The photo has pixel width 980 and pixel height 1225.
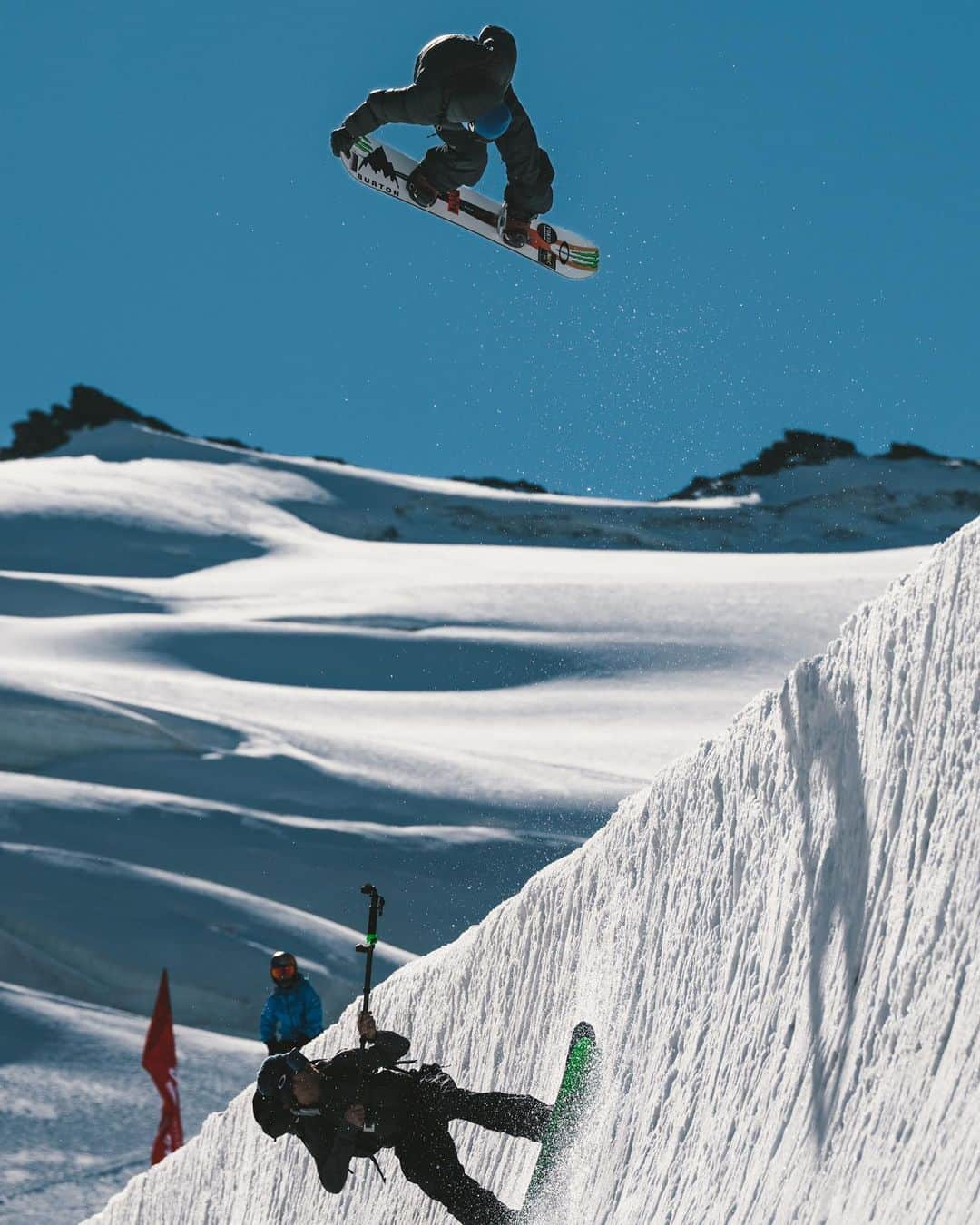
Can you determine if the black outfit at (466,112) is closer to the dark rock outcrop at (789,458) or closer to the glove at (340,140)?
the glove at (340,140)

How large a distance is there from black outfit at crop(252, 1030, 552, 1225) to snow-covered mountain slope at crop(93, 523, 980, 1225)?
163 mm

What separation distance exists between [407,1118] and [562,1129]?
74cm

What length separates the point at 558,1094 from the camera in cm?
565

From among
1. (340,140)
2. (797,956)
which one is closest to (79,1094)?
(340,140)

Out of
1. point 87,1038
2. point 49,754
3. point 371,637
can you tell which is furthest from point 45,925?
point 371,637

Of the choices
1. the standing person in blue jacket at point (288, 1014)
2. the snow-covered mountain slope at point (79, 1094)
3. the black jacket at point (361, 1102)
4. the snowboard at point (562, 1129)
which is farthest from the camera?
the snow-covered mountain slope at point (79, 1094)

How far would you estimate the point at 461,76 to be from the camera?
730cm

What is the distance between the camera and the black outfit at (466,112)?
728cm

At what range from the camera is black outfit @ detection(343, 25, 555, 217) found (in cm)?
728

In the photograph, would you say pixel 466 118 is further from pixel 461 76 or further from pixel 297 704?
pixel 297 704

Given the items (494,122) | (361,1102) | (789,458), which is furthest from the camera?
(789,458)

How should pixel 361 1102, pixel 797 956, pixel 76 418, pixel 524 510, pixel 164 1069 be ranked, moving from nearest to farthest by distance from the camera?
1. pixel 797 956
2. pixel 361 1102
3. pixel 164 1069
4. pixel 524 510
5. pixel 76 418

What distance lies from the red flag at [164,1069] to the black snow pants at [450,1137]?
1130cm

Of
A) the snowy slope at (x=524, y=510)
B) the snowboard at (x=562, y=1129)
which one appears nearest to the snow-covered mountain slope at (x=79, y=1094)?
the snowboard at (x=562, y=1129)
